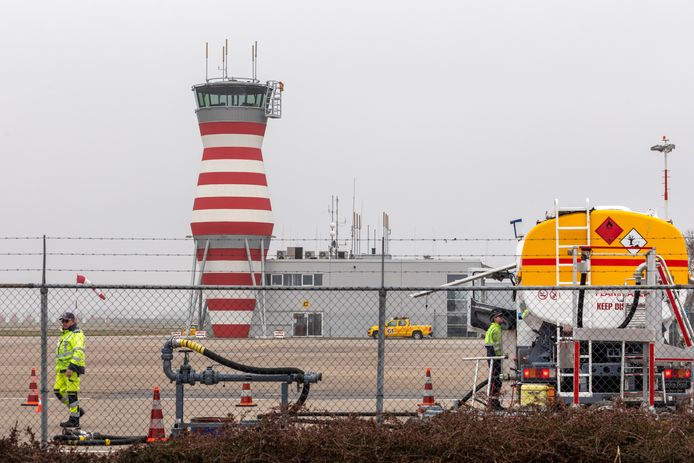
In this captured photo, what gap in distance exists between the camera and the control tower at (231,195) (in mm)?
67125

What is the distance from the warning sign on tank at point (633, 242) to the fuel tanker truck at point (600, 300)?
14 mm

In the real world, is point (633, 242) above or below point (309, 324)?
above

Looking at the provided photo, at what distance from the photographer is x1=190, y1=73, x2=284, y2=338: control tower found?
6712 cm

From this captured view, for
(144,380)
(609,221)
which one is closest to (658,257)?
(609,221)

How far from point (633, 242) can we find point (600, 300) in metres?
0.96

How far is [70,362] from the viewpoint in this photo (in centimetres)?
1590

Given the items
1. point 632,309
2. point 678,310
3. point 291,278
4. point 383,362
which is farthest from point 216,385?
point 291,278

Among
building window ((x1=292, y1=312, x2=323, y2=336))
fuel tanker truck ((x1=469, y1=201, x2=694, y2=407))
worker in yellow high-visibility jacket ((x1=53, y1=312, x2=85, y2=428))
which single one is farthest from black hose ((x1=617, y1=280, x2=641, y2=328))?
building window ((x1=292, y1=312, x2=323, y2=336))

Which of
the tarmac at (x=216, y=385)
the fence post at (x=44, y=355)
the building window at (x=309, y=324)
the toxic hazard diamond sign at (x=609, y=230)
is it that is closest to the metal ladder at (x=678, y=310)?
the toxic hazard diamond sign at (x=609, y=230)

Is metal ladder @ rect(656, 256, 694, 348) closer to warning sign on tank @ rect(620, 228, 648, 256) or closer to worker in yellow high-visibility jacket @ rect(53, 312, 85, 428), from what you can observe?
warning sign on tank @ rect(620, 228, 648, 256)

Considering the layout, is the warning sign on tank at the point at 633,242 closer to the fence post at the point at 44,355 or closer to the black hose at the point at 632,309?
the black hose at the point at 632,309

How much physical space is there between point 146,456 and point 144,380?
1804cm

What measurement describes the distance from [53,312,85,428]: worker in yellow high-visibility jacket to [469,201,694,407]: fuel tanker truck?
6.04 m

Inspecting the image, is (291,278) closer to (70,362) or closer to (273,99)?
(273,99)
